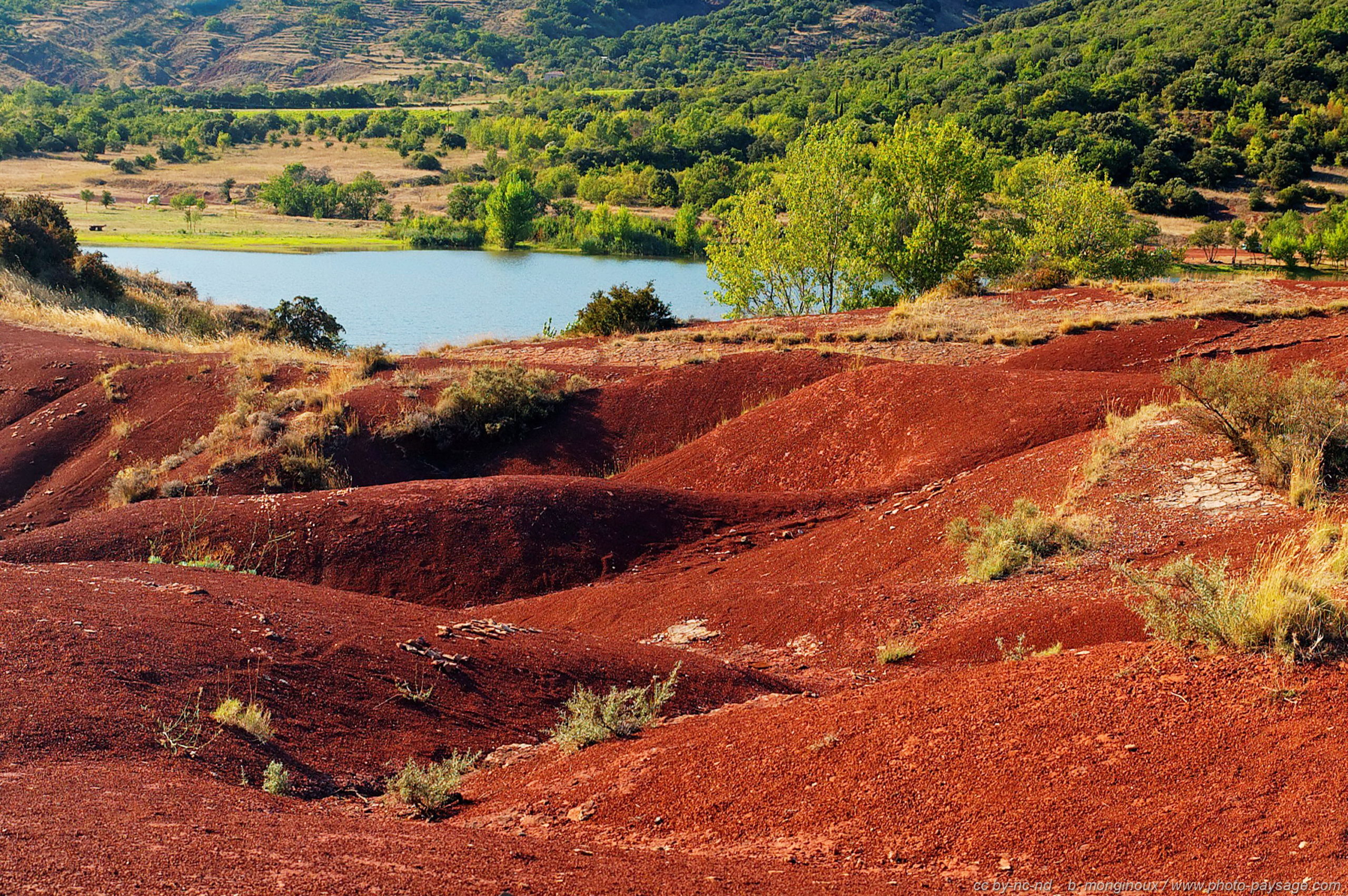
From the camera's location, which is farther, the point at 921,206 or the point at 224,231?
the point at 224,231

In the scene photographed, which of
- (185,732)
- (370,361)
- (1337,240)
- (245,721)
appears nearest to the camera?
(185,732)

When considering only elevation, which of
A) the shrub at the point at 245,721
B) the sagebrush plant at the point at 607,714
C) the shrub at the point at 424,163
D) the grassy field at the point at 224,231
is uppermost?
the shrub at the point at 424,163

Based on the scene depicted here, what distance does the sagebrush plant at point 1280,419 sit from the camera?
8.49m

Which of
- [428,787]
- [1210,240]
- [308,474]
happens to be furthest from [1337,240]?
[428,787]

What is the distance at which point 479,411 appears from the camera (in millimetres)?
18312

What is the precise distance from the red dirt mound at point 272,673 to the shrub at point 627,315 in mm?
17910

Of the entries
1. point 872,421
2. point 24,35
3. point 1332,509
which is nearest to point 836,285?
point 872,421

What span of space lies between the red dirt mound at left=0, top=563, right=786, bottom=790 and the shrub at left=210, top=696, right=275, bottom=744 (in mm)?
99

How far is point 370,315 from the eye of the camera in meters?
42.4

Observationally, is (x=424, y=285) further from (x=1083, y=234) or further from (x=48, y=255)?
(x=1083, y=234)

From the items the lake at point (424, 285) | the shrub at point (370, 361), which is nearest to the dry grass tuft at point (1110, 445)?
the shrub at point (370, 361)

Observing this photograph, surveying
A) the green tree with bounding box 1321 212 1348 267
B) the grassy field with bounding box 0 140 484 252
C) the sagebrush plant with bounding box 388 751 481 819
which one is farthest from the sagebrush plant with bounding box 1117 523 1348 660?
the grassy field with bounding box 0 140 484 252

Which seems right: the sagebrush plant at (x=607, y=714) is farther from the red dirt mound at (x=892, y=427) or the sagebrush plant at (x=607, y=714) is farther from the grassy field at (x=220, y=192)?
the grassy field at (x=220, y=192)

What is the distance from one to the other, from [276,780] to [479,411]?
13.2 meters
